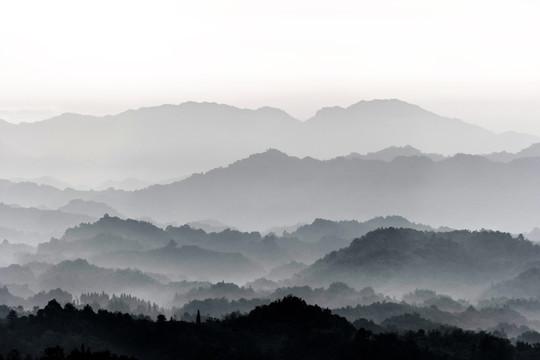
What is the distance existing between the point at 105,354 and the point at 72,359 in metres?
13.7

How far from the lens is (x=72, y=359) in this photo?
181500 mm

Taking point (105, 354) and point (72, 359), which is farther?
point (105, 354)

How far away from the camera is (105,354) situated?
195 meters
